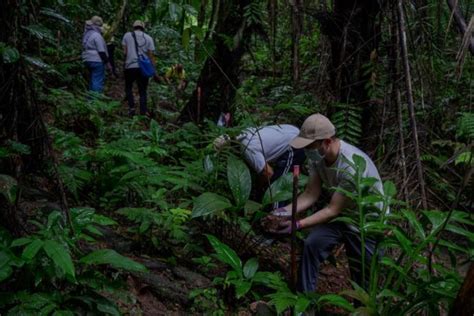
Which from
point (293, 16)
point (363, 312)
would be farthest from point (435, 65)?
point (363, 312)

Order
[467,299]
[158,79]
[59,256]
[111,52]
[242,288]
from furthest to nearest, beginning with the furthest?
[111,52]
[158,79]
[242,288]
[59,256]
[467,299]

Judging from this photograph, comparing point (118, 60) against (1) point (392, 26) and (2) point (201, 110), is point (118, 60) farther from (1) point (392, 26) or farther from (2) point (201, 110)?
(1) point (392, 26)

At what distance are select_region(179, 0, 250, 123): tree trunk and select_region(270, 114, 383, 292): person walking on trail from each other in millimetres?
3061

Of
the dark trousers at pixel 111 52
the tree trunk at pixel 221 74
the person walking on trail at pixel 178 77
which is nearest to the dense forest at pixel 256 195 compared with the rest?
the tree trunk at pixel 221 74

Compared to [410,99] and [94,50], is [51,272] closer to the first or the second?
[410,99]

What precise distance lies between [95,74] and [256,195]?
527cm

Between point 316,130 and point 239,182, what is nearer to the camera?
point 316,130

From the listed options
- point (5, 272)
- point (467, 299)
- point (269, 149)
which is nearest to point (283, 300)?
point (467, 299)

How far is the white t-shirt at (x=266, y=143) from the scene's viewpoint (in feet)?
15.3

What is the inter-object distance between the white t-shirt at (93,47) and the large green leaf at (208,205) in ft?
19.8

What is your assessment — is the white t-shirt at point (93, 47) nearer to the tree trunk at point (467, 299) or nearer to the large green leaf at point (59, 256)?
the large green leaf at point (59, 256)

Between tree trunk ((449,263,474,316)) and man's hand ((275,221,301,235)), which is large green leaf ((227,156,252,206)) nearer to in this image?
man's hand ((275,221,301,235))

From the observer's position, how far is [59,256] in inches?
90.0

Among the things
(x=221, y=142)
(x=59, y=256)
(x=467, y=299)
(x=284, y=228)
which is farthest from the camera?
(x=221, y=142)
